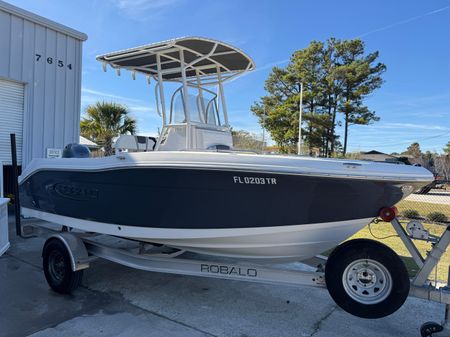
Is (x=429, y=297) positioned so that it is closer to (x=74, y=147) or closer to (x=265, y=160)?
(x=265, y=160)

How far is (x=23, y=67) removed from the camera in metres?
7.43

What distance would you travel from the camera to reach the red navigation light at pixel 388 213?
8.55 feet

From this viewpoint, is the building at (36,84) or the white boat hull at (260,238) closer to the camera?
the white boat hull at (260,238)

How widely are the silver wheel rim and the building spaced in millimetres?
7373

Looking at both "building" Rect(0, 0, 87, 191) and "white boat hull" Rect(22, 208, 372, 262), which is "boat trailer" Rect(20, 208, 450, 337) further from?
"building" Rect(0, 0, 87, 191)

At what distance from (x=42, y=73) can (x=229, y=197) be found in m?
6.92

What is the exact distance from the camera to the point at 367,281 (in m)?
2.51

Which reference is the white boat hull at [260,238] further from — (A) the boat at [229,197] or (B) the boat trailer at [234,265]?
(B) the boat trailer at [234,265]

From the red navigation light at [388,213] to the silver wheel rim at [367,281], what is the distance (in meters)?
0.36

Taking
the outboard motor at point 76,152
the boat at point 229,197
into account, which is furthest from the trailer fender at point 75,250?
the outboard motor at point 76,152

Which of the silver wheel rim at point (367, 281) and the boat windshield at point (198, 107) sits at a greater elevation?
the boat windshield at point (198, 107)

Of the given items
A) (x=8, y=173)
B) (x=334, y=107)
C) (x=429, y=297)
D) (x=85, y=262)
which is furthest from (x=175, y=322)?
(x=334, y=107)

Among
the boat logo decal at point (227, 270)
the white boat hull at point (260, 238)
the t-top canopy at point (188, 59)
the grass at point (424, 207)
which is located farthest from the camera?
the grass at point (424, 207)

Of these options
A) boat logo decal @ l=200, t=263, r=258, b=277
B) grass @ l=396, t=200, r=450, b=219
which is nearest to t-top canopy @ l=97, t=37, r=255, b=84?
boat logo decal @ l=200, t=263, r=258, b=277
